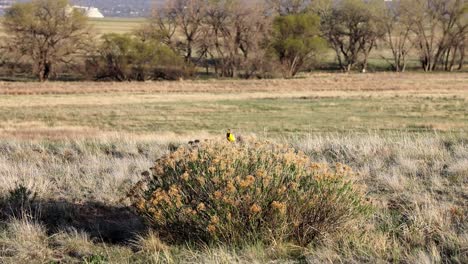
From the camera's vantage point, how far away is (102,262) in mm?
5031

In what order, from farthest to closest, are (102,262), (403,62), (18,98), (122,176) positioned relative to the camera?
1. (403,62)
2. (18,98)
3. (122,176)
4. (102,262)

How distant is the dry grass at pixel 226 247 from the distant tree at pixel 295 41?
184 ft

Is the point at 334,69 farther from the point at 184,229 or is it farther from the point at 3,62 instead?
the point at 184,229

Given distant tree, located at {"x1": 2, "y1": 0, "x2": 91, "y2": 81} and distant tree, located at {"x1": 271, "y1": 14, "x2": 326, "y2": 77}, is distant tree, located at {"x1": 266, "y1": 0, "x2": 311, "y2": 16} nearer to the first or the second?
distant tree, located at {"x1": 271, "y1": 14, "x2": 326, "y2": 77}

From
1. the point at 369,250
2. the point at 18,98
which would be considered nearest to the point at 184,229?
the point at 369,250

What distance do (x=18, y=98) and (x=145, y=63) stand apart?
77.9 feet

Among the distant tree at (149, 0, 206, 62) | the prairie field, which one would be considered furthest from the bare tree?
the prairie field

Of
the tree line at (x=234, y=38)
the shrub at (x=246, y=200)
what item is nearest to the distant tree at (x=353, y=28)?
the tree line at (x=234, y=38)

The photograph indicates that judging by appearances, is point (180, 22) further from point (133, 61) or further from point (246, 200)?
point (246, 200)

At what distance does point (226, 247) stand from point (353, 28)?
6988 cm

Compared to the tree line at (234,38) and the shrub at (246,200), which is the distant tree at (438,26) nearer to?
the tree line at (234,38)

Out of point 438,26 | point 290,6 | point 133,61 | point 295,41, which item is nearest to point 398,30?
point 438,26

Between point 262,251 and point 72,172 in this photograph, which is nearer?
point 262,251

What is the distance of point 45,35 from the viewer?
6294cm
